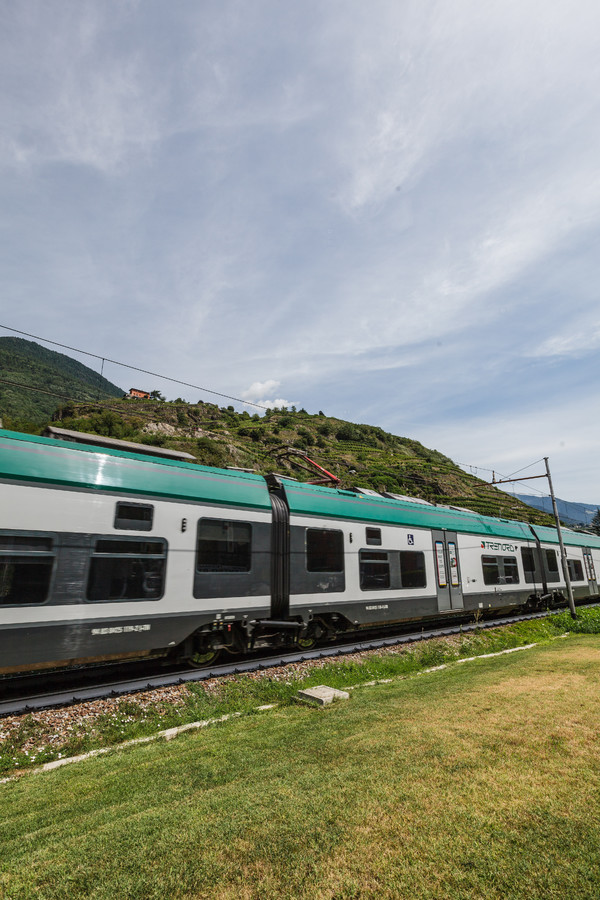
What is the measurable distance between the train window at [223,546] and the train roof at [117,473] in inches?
19.5

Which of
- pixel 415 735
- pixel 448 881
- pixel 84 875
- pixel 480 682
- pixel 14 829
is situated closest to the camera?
pixel 448 881

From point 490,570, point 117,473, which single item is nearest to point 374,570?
point 490,570

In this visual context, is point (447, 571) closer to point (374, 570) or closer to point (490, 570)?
point (490, 570)

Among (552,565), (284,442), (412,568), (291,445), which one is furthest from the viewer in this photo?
(284,442)

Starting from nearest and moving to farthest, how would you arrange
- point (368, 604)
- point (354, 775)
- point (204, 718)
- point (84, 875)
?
point (84, 875) → point (354, 775) → point (204, 718) → point (368, 604)

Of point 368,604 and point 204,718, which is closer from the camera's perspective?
point 204,718

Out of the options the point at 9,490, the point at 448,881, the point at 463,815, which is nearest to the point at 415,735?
the point at 463,815

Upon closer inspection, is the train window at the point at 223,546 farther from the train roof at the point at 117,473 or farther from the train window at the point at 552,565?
the train window at the point at 552,565

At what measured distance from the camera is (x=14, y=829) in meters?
3.78

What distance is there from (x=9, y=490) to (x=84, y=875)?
5.75m

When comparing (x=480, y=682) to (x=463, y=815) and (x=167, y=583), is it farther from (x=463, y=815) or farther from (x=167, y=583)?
(x=167, y=583)

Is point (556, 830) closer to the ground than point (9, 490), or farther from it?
closer to the ground

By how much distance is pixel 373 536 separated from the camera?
1293 cm

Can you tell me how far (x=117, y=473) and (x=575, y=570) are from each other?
80.6 feet
